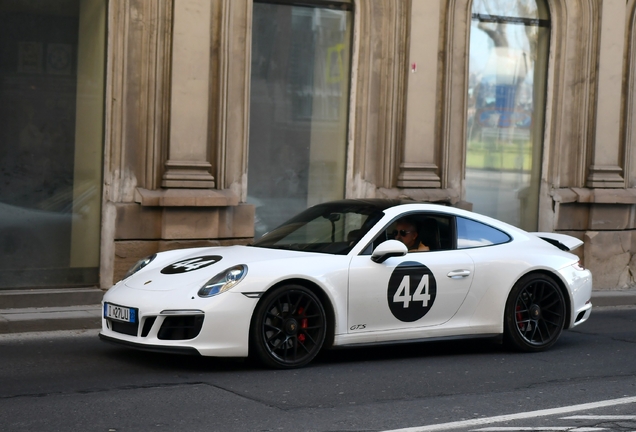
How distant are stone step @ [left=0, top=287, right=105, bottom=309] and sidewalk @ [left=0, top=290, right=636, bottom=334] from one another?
104mm

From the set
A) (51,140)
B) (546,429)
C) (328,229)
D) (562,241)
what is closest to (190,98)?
(51,140)

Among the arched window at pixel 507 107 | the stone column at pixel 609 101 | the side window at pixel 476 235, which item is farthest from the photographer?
the stone column at pixel 609 101

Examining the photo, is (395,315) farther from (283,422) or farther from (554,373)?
(283,422)

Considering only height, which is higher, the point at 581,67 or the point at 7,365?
the point at 581,67

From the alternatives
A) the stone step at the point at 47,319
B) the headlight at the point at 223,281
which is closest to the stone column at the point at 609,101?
the stone step at the point at 47,319

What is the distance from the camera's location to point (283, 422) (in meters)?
5.95

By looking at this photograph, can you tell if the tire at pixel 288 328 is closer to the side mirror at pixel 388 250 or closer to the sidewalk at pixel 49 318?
the side mirror at pixel 388 250

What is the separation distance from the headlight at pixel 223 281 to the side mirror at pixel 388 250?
111 centimetres

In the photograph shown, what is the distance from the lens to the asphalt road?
5.97 meters

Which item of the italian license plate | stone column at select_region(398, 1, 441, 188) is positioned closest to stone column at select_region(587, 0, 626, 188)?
stone column at select_region(398, 1, 441, 188)

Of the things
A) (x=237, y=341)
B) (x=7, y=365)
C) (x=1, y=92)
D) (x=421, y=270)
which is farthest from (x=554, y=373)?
(x=1, y=92)

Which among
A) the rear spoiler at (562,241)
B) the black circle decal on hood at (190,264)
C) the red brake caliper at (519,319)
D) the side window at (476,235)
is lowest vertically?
the red brake caliper at (519,319)

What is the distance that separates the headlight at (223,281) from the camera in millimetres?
7340

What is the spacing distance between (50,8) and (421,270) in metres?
6.06
